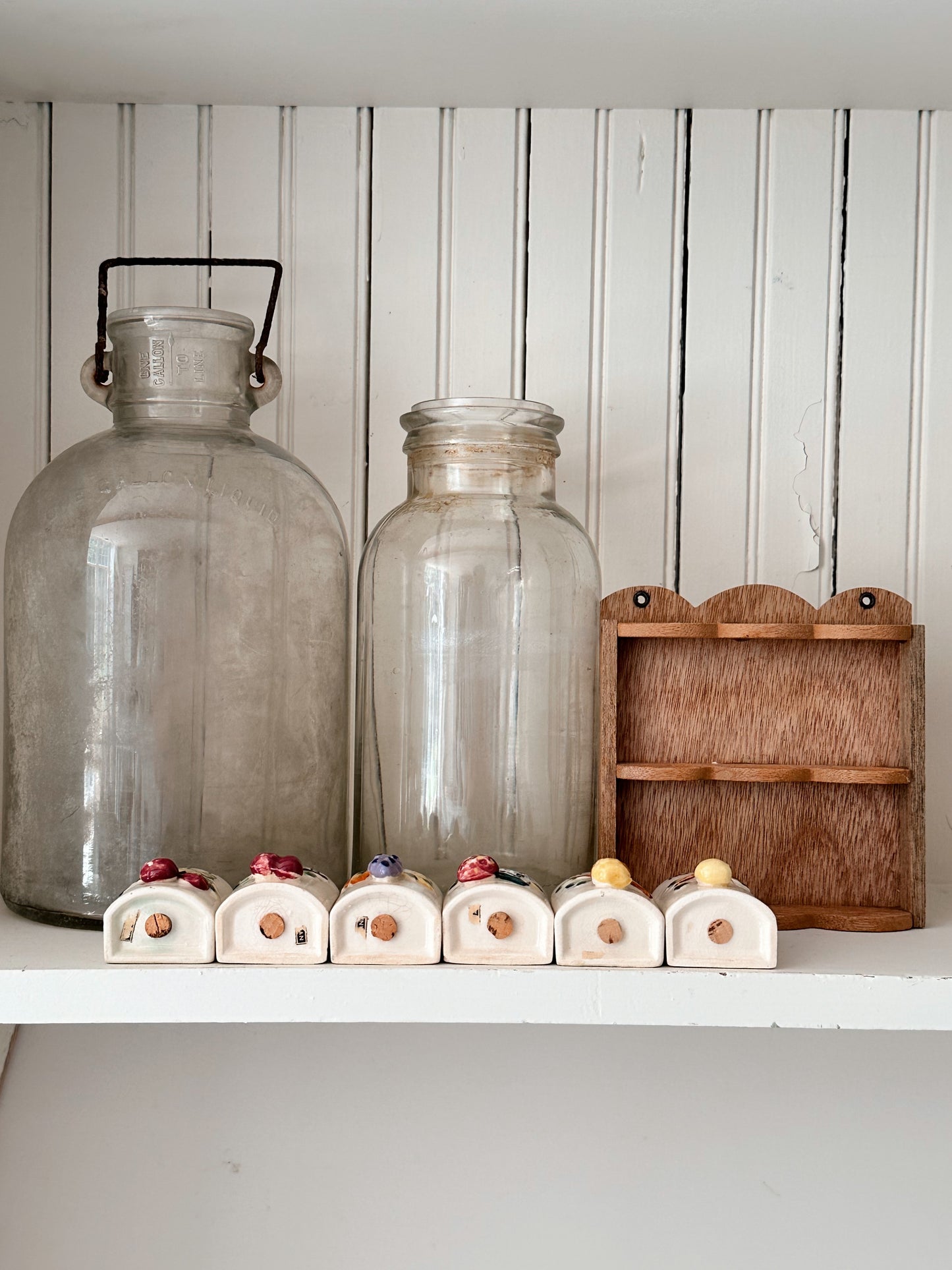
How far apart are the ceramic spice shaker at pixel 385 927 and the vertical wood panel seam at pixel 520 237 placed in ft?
1.29

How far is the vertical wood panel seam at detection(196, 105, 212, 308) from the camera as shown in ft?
2.56

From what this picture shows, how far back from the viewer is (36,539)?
62 cm

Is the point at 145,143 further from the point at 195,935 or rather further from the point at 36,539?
the point at 195,935

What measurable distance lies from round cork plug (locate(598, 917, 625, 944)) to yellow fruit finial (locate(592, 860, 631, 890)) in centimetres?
2

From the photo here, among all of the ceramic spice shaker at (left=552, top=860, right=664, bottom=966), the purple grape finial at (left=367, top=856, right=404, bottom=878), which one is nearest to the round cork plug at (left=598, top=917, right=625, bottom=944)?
the ceramic spice shaker at (left=552, top=860, right=664, bottom=966)

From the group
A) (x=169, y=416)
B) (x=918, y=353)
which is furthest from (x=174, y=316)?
(x=918, y=353)

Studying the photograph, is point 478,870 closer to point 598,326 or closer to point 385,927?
point 385,927

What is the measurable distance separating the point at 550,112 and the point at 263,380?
11.8 inches

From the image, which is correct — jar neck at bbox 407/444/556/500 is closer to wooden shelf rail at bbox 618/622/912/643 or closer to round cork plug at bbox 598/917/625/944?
wooden shelf rail at bbox 618/622/912/643

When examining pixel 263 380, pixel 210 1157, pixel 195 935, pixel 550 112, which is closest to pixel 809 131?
pixel 550 112

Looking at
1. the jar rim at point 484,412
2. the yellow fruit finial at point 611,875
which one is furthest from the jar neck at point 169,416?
the yellow fruit finial at point 611,875

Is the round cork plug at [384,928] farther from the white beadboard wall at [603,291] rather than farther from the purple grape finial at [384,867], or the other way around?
the white beadboard wall at [603,291]

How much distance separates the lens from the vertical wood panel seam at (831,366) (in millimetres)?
779

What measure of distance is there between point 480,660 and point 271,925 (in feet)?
0.61
